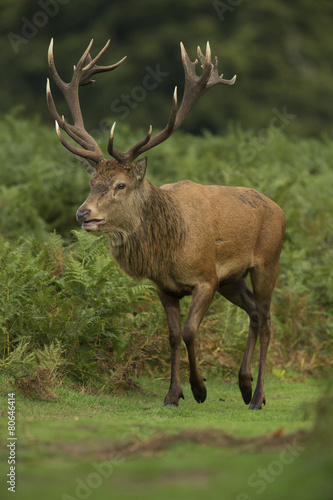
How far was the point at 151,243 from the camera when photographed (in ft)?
28.5

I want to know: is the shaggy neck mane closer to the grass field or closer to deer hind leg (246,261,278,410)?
deer hind leg (246,261,278,410)

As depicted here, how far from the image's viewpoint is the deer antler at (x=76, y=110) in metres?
8.62

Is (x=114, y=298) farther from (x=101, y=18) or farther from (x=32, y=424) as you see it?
(x=101, y=18)

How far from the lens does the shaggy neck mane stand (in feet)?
28.3

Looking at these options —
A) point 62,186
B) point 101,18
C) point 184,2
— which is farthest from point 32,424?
point 184,2

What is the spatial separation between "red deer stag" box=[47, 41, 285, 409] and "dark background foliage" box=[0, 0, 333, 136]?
23.0m

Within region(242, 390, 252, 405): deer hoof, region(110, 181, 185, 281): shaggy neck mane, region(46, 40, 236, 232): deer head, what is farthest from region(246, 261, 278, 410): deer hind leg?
region(46, 40, 236, 232): deer head

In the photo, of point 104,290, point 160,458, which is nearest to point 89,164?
point 104,290

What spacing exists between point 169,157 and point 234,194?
887 cm

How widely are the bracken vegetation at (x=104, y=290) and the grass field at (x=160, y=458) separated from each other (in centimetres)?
141

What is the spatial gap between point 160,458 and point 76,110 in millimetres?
5157

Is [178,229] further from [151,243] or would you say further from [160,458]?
[160,458]

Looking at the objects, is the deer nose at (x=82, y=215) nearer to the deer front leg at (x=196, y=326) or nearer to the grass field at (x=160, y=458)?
the deer front leg at (x=196, y=326)

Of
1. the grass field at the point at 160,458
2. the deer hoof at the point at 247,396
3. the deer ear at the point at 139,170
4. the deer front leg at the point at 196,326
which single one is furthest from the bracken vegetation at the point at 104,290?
the grass field at the point at 160,458
